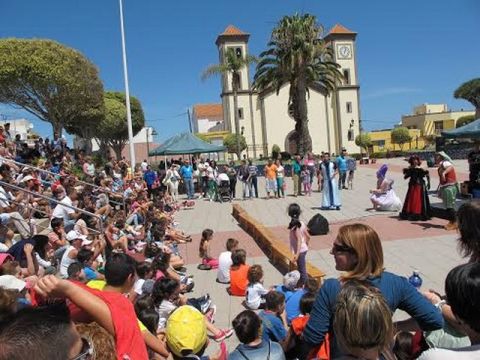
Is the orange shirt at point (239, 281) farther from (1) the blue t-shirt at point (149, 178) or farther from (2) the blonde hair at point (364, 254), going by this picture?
(1) the blue t-shirt at point (149, 178)

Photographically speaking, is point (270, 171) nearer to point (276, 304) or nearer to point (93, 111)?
point (276, 304)

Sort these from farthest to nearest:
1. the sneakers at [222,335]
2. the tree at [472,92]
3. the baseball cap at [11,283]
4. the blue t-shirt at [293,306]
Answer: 1. the tree at [472,92]
2. the sneakers at [222,335]
3. the blue t-shirt at [293,306]
4. the baseball cap at [11,283]

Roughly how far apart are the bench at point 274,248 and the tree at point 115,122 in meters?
35.2

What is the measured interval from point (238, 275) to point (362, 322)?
5.25 m

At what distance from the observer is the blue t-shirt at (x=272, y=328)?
4.25 metres

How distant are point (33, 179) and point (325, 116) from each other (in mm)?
52073

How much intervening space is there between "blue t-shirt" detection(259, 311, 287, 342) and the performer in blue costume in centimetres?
1051

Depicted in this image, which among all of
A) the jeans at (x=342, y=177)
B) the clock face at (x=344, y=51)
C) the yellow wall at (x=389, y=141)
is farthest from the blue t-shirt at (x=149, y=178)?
the yellow wall at (x=389, y=141)

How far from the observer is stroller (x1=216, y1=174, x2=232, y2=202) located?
19.5 meters

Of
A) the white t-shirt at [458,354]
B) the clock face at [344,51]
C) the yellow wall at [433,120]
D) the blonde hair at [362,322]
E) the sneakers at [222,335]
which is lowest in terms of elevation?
the sneakers at [222,335]

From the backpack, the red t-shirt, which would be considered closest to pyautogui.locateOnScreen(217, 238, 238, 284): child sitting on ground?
the backpack

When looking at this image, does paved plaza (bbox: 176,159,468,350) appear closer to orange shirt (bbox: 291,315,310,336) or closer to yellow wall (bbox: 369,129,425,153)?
orange shirt (bbox: 291,315,310,336)

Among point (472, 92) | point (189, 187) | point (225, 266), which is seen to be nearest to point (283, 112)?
point (472, 92)

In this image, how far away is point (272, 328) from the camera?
4355 millimetres
